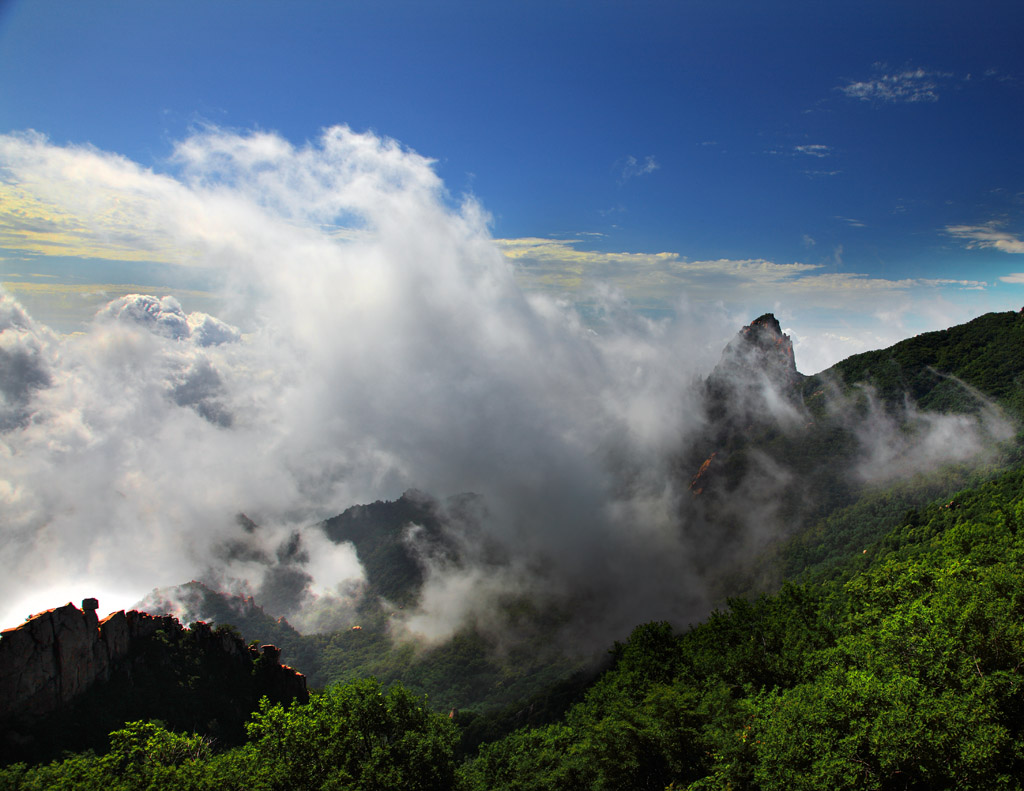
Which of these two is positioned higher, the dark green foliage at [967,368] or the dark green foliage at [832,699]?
the dark green foliage at [967,368]

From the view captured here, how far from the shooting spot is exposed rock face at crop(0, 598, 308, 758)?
201 ft

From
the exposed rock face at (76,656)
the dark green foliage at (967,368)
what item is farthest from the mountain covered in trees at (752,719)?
the dark green foliage at (967,368)

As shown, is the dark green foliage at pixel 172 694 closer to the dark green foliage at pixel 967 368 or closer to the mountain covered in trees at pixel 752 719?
the mountain covered in trees at pixel 752 719

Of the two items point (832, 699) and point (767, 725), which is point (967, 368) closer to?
point (832, 699)

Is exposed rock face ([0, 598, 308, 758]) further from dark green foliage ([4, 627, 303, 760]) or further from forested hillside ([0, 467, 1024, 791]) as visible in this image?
forested hillside ([0, 467, 1024, 791])

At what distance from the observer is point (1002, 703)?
2722 centimetres

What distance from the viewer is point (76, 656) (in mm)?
69375

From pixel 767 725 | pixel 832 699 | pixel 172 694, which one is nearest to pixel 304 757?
pixel 767 725

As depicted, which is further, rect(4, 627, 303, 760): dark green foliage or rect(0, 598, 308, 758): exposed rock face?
rect(4, 627, 303, 760): dark green foliage

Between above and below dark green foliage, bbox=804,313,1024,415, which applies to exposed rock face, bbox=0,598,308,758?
below

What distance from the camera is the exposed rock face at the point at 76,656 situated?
61344 millimetres

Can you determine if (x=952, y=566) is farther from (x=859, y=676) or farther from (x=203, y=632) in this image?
(x=203, y=632)

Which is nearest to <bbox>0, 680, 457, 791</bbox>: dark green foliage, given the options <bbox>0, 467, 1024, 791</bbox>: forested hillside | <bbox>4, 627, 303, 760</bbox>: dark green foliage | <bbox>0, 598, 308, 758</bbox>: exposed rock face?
<bbox>0, 467, 1024, 791</bbox>: forested hillside

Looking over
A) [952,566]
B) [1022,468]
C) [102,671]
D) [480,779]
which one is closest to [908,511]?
[1022,468]
